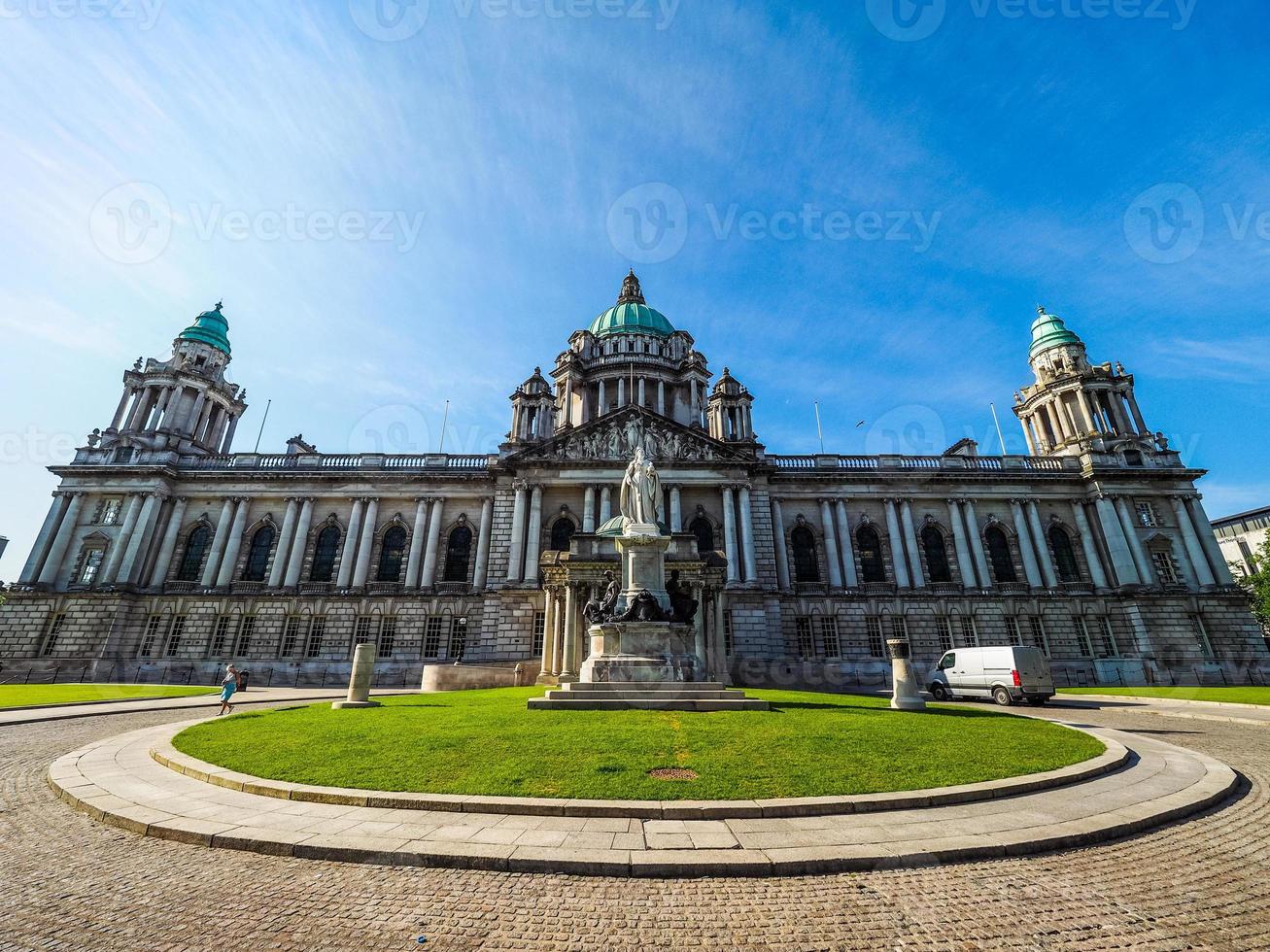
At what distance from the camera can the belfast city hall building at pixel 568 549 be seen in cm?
3553

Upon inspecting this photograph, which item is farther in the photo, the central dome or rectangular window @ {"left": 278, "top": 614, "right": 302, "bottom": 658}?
the central dome

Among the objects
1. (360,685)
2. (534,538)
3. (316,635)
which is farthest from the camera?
(316,635)

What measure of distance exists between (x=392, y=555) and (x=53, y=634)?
20727mm

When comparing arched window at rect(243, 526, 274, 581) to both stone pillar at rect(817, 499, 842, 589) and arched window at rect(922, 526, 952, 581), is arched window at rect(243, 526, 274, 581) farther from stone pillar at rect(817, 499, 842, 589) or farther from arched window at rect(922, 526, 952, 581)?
arched window at rect(922, 526, 952, 581)

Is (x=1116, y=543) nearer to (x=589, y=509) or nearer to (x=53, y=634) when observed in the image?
(x=589, y=509)

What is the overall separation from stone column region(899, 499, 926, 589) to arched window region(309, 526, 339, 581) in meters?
40.6

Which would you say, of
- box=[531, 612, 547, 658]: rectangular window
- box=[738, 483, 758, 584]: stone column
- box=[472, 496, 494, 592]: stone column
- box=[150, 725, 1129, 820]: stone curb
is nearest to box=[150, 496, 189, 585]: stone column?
box=[472, 496, 494, 592]: stone column

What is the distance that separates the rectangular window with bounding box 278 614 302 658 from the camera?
36.6 m

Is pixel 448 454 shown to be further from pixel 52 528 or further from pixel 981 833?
pixel 981 833

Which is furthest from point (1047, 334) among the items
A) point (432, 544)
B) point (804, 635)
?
point (432, 544)

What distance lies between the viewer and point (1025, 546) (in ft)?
128

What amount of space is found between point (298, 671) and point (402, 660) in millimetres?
6520

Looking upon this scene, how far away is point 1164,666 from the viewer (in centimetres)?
3491

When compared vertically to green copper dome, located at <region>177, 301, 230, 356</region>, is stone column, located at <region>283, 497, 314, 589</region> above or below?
below
